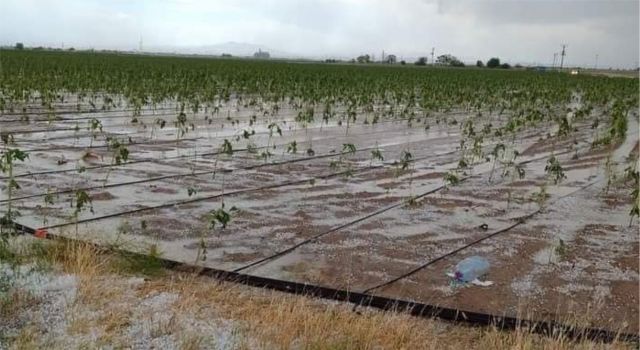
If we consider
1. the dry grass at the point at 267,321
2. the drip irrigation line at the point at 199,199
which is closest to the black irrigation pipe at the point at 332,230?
the dry grass at the point at 267,321

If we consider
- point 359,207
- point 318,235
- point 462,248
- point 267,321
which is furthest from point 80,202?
point 462,248

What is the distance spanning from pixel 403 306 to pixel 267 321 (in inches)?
36.6

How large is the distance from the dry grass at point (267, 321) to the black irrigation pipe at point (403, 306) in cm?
7

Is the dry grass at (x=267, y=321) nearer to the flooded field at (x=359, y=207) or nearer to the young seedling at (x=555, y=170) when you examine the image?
the flooded field at (x=359, y=207)

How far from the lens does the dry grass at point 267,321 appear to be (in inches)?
128

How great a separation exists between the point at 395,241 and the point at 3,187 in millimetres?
3915

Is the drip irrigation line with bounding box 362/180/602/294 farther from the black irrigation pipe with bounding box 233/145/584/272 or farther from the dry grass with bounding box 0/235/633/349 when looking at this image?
the black irrigation pipe with bounding box 233/145/584/272

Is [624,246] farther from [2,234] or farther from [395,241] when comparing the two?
[2,234]

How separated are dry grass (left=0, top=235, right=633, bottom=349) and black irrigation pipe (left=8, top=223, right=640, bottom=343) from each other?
0.07 metres

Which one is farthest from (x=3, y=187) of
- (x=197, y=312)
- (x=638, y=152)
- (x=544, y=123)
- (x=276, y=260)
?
(x=544, y=123)

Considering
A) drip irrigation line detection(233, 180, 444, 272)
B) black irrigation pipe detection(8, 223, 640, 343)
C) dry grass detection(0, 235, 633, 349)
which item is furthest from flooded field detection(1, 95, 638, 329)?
dry grass detection(0, 235, 633, 349)

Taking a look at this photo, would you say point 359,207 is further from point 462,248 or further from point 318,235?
point 462,248

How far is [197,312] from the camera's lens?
3.60m

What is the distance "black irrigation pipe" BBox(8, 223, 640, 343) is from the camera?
354 centimetres
